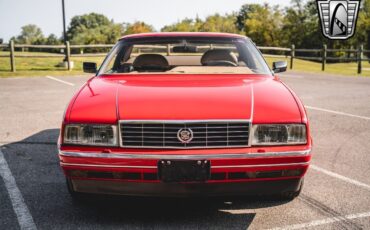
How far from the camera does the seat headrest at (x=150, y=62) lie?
4098mm

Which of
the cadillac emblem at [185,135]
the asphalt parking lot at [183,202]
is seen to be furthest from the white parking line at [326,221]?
the cadillac emblem at [185,135]

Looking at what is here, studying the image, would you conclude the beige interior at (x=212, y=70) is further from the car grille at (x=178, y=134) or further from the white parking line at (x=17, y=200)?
the white parking line at (x=17, y=200)

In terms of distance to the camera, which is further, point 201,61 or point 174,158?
point 201,61

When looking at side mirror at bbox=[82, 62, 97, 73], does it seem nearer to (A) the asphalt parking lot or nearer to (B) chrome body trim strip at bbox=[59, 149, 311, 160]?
(A) the asphalt parking lot

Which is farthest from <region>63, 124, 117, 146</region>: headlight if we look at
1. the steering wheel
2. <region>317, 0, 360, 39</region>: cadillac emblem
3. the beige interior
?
<region>317, 0, 360, 39</region>: cadillac emblem

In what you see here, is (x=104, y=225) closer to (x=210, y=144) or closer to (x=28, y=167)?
(x=210, y=144)

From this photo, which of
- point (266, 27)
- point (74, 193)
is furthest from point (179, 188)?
point (266, 27)

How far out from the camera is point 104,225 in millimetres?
2883

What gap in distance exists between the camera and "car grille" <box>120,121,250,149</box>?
2676mm

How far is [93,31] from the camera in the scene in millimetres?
90938

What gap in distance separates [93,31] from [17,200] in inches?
3601

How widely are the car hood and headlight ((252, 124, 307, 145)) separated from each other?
0.15 feet

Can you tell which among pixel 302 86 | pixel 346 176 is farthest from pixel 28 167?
pixel 302 86

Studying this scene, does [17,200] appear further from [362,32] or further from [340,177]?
[362,32]
